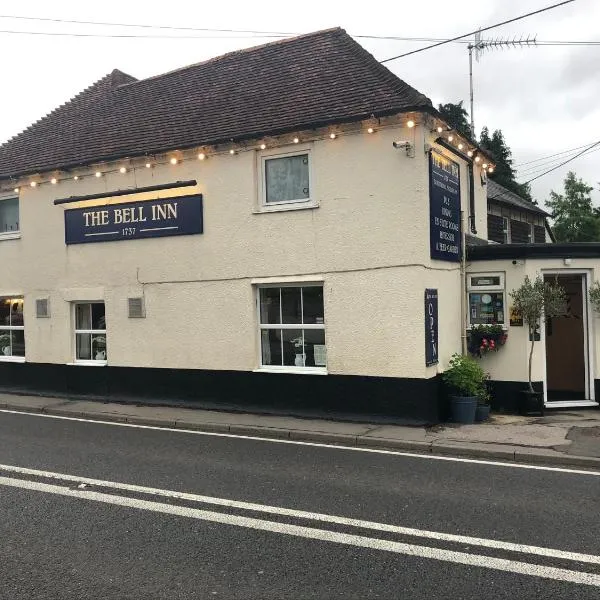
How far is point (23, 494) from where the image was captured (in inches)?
244

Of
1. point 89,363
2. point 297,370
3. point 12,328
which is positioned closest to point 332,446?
point 297,370

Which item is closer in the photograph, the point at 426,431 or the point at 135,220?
the point at 426,431

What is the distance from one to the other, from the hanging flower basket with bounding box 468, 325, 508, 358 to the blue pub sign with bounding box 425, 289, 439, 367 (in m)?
1.38

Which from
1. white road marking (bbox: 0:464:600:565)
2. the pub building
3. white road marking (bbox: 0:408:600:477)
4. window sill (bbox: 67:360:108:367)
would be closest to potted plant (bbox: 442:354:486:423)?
the pub building

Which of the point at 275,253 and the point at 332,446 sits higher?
the point at 275,253

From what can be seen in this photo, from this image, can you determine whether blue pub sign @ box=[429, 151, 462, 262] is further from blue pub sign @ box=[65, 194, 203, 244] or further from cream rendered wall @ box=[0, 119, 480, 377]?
blue pub sign @ box=[65, 194, 203, 244]

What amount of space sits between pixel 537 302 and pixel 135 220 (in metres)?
7.95

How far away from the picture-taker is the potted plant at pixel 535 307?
33.0 feet

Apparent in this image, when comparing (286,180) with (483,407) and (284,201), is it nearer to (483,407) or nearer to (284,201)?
(284,201)

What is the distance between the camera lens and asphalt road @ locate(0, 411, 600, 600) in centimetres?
412

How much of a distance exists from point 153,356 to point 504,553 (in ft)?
28.9

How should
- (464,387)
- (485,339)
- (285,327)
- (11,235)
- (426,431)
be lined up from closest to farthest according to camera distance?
(426,431), (464,387), (485,339), (285,327), (11,235)

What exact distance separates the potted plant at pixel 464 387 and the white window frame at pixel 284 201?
3.74 metres

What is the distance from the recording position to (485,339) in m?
10.8
